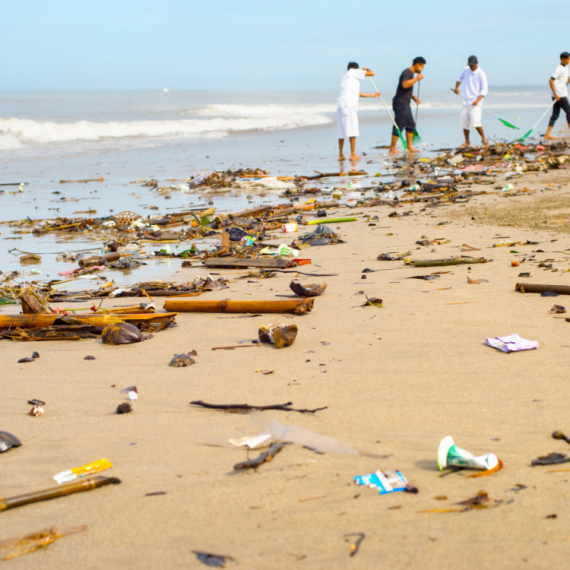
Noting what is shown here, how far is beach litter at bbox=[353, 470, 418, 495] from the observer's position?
189 centimetres

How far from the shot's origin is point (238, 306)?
4023 millimetres

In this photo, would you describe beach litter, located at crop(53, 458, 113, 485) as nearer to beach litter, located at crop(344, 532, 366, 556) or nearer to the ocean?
beach litter, located at crop(344, 532, 366, 556)

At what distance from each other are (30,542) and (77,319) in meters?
2.21

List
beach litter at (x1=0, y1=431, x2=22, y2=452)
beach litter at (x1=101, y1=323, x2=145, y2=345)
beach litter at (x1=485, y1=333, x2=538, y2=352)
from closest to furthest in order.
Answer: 1. beach litter at (x1=0, y1=431, x2=22, y2=452)
2. beach litter at (x1=485, y1=333, x2=538, y2=352)
3. beach litter at (x1=101, y1=323, x2=145, y2=345)

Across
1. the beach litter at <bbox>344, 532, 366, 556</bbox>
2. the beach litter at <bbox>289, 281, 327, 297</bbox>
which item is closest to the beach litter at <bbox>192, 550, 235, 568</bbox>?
the beach litter at <bbox>344, 532, 366, 556</bbox>

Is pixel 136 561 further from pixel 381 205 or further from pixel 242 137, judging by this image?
pixel 242 137

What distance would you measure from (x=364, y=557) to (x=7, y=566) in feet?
3.12

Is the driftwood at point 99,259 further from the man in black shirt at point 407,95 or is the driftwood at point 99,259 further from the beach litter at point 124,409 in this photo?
the man in black shirt at point 407,95

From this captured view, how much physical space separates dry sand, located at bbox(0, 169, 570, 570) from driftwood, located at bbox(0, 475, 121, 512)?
0.02m

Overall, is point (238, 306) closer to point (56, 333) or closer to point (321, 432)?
point (56, 333)

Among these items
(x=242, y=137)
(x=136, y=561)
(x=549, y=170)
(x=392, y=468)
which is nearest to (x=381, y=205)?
(x=549, y=170)

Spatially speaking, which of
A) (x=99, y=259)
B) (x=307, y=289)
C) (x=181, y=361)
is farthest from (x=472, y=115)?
(x=181, y=361)

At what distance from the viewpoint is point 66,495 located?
2.01m

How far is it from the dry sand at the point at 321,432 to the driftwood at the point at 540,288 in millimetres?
59
